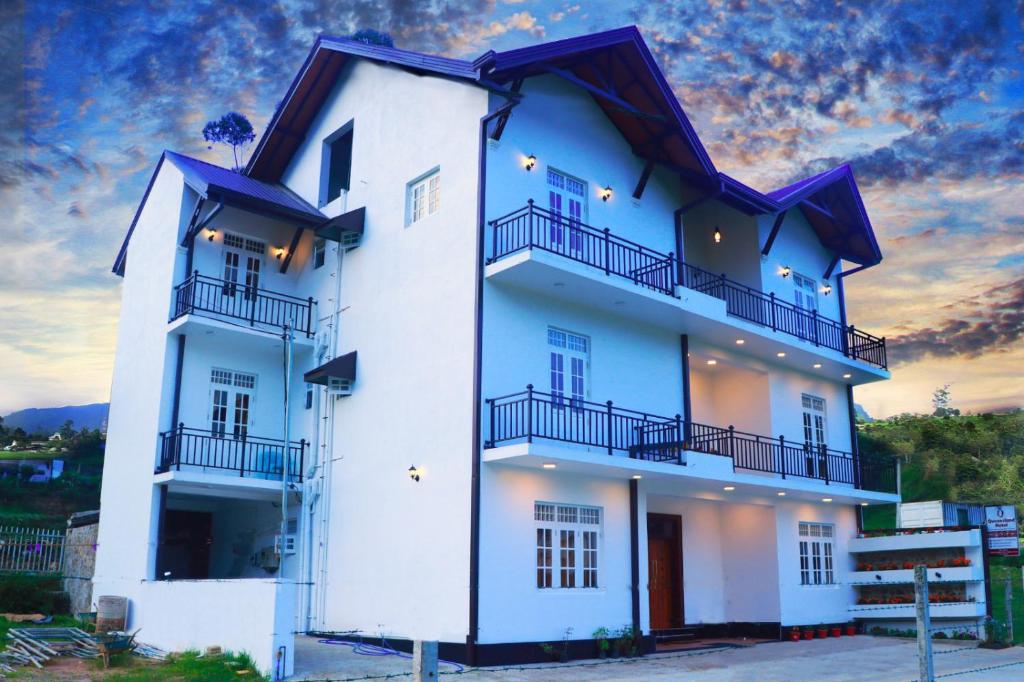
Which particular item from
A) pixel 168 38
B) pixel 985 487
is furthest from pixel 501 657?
pixel 985 487

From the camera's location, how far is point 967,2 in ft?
92.8

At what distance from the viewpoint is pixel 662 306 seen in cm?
1767

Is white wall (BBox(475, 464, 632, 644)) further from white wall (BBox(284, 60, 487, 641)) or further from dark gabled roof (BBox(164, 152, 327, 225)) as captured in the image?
dark gabled roof (BBox(164, 152, 327, 225))

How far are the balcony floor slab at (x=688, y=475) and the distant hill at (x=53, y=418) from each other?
1609 inches

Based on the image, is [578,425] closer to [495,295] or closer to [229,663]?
[495,295]

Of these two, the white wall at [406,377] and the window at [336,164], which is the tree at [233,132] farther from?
the white wall at [406,377]

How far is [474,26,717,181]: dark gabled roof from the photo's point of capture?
51.2 ft

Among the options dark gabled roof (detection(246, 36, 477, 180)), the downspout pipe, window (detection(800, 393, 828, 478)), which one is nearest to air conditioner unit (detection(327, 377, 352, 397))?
the downspout pipe

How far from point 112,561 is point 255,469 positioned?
347 cm

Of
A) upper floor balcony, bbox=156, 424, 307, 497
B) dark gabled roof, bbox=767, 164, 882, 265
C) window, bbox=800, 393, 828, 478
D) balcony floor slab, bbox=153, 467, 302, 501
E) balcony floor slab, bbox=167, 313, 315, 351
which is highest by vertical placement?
dark gabled roof, bbox=767, 164, 882, 265

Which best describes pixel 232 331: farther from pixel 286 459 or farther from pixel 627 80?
pixel 627 80

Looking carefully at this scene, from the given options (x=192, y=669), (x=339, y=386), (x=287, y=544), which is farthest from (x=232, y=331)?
(x=192, y=669)

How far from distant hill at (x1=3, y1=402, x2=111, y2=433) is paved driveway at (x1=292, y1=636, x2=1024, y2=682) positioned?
41.8 meters

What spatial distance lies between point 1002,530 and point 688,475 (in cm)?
663
